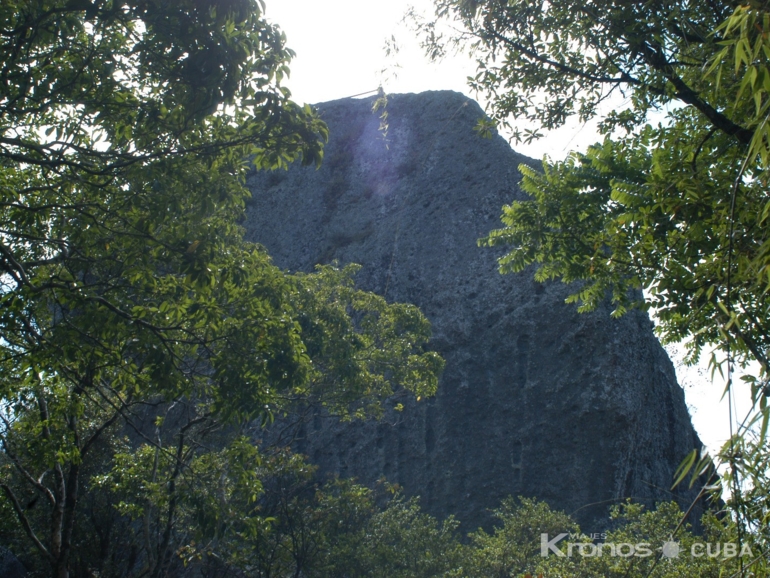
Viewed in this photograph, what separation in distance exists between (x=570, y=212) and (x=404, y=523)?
7637 mm

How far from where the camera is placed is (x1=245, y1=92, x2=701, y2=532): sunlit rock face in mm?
17741

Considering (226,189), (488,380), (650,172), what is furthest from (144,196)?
(488,380)

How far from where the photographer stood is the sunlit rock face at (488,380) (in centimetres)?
1774

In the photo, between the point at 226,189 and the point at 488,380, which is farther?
the point at 488,380

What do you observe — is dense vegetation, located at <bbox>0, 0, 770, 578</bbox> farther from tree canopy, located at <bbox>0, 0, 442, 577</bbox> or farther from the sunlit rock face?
the sunlit rock face

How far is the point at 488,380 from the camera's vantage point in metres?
20.1

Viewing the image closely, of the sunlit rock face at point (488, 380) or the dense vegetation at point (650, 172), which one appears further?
the sunlit rock face at point (488, 380)

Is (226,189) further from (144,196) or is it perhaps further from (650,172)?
(650,172)

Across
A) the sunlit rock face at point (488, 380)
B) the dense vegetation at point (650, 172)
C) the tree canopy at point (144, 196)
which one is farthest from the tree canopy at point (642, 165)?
the sunlit rock face at point (488, 380)

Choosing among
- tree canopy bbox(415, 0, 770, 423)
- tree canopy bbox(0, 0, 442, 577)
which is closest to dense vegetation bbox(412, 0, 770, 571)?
tree canopy bbox(415, 0, 770, 423)

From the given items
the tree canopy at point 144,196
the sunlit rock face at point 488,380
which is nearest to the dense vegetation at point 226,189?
the tree canopy at point 144,196

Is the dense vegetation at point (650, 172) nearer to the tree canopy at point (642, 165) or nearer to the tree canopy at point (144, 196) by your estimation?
the tree canopy at point (642, 165)

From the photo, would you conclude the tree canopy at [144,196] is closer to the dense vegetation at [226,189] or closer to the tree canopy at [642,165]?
the dense vegetation at [226,189]

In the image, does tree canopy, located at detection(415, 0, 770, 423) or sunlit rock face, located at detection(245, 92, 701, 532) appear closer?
tree canopy, located at detection(415, 0, 770, 423)
